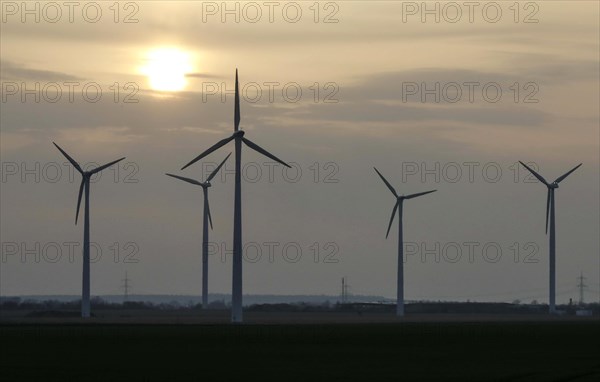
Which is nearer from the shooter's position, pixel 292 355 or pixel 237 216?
pixel 292 355

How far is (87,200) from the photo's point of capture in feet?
617

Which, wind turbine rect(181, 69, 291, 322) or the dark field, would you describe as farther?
wind turbine rect(181, 69, 291, 322)

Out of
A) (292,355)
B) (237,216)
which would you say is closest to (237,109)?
(237,216)

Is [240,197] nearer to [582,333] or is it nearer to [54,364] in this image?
[582,333]

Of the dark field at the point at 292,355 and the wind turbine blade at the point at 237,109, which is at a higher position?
the wind turbine blade at the point at 237,109

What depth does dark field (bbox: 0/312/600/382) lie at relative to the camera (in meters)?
73.6

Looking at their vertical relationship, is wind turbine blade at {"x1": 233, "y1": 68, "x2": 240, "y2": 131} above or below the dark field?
above

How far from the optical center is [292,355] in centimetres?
9200

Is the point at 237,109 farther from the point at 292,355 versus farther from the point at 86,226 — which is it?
the point at 292,355

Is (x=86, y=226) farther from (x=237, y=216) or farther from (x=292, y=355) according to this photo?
(x=292, y=355)

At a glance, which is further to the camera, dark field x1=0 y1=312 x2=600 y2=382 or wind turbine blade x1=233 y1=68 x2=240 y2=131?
wind turbine blade x1=233 y1=68 x2=240 y2=131

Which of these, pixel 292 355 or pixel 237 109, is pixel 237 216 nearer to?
pixel 237 109

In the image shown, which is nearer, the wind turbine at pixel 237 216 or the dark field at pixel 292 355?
the dark field at pixel 292 355

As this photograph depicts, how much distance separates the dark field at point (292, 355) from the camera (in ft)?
241
